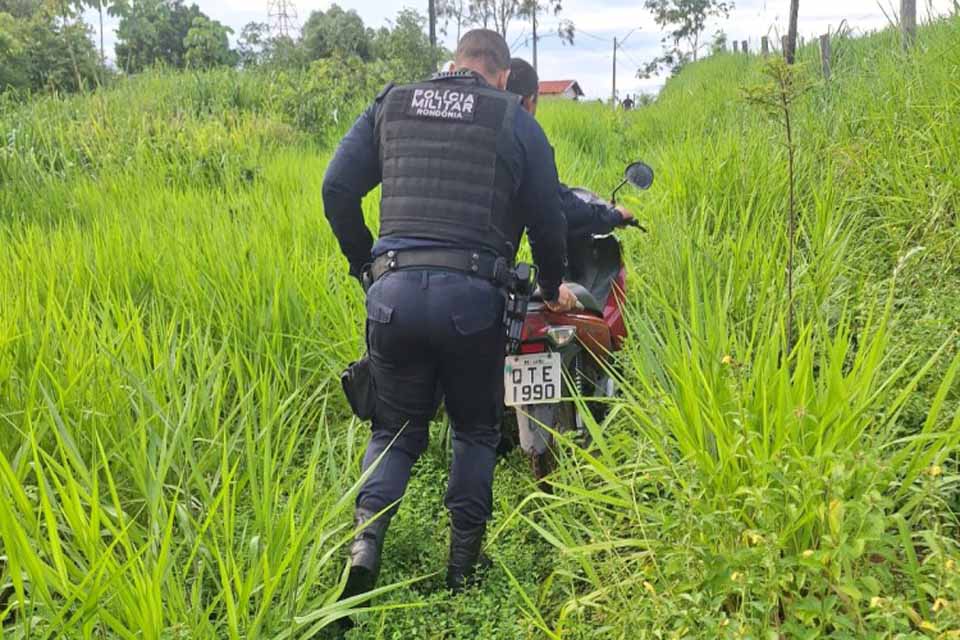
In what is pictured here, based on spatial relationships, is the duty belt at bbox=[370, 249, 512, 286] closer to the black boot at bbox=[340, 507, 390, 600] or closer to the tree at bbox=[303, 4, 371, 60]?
the black boot at bbox=[340, 507, 390, 600]

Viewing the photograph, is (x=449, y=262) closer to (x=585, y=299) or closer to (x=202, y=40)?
(x=585, y=299)

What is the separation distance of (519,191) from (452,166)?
0.87 feet

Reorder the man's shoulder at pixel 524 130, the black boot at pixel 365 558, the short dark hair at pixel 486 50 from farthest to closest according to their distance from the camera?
the short dark hair at pixel 486 50 < the man's shoulder at pixel 524 130 < the black boot at pixel 365 558

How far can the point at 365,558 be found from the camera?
2.18 meters

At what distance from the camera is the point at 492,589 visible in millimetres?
2395

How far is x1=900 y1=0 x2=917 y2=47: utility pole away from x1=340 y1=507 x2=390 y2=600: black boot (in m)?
5.05

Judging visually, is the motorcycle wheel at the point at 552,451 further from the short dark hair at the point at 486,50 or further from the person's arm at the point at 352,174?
the short dark hair at the point at 486,50

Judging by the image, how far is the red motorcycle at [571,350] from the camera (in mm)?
2660

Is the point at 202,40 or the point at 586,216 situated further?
the point at 202,40

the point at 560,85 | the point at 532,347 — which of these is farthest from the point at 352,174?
the point at 560,85

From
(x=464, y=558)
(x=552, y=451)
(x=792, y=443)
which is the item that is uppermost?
(x=792, y=443)

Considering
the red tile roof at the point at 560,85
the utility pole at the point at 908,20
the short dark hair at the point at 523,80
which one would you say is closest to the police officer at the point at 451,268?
the short dark hair at the point at 523,80

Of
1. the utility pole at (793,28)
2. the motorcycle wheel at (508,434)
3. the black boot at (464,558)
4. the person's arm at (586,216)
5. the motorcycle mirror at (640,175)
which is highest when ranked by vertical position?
the utility pole at (793,28)

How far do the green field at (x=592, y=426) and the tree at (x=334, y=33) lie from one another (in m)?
27.5
